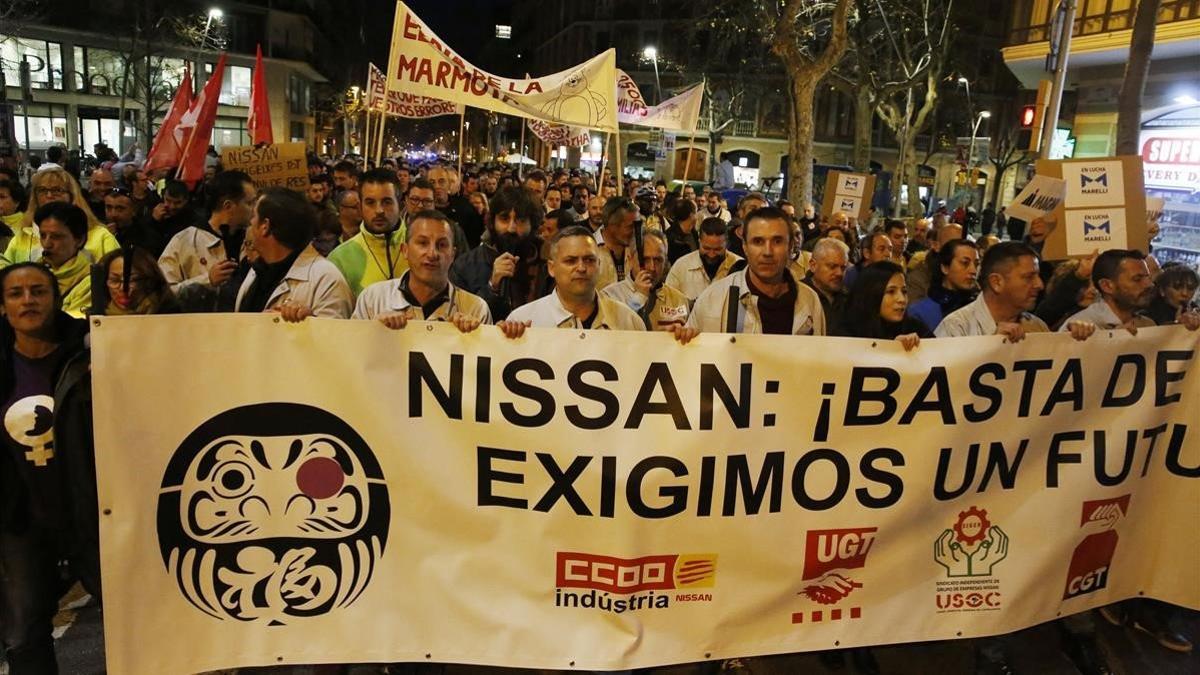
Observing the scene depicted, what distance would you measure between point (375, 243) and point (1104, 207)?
4402 mm

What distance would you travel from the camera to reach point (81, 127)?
4159cm

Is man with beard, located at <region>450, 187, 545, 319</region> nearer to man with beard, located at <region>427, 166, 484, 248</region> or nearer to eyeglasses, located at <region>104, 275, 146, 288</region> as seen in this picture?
eyeglasses, located at <region>104, 275, 146, 288</region>

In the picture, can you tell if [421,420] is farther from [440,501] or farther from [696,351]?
[696,351]

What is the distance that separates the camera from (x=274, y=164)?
22.9ft

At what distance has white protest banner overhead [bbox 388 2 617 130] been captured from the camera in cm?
651

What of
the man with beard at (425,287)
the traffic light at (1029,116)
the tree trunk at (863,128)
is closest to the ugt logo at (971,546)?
the man with beard at (425,287)

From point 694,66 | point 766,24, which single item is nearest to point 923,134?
point 694,66

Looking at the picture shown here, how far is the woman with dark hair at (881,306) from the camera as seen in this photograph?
4070mm

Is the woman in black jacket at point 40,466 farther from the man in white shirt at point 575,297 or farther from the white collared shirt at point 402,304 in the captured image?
the man in white shirt at point 575,297

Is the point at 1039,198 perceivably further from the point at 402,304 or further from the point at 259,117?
the point at 259,117

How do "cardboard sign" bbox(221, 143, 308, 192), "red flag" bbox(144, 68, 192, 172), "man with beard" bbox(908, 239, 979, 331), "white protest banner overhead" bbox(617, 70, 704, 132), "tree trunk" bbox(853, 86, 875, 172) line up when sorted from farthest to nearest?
"tree trunk" bbox(853, 86, 875, 172) < "white protest banner overhead" bbox(617, 70, 704, 132) < "red flag" bbox(144, 68, 192, 172) < "cardboard sign" bbox(221, 143, 308, 192) < "man with beard" bbox(908, 239, 979, 331)

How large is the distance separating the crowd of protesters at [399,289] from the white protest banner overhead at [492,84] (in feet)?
3.10

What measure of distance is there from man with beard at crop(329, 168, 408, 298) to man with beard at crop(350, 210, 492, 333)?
1.08 metres

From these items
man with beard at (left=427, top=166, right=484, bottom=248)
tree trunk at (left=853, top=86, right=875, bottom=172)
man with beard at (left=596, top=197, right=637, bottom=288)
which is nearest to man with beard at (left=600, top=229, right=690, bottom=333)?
man with beard at (left=596, top=197, right=637, bottom=288)
